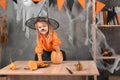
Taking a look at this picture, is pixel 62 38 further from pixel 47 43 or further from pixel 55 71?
pixel 55 71

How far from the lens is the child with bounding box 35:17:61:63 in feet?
10.4

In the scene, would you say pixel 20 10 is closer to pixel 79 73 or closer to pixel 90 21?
pixel 90 21

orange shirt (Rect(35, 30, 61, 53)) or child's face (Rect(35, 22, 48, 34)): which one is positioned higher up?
child's face (Rect(35, 22, 48, 34))

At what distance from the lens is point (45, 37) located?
3332 mm

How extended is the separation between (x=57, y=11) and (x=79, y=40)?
650mm

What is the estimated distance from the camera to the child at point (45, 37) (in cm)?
317

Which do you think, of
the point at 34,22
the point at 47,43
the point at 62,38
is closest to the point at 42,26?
the point at 34,22

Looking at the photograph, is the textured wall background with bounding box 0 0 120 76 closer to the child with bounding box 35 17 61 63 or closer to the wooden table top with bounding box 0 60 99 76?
the child with bounding box 35 17 61 63

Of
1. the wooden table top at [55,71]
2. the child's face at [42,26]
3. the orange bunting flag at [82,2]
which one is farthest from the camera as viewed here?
the orange bunting flag at [82,2]

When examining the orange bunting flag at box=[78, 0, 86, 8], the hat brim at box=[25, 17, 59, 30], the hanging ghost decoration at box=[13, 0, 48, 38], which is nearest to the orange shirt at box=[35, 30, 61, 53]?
the hat brim at box=[25, 17, 59, 30]

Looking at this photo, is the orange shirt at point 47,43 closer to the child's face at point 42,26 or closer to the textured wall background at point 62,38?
the child's face at point 42,26

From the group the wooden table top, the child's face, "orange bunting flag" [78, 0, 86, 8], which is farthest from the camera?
"orange bunting flag" [78, 0, 86, 8]

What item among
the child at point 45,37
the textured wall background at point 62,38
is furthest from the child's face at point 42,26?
the textured wall background at point 62,38

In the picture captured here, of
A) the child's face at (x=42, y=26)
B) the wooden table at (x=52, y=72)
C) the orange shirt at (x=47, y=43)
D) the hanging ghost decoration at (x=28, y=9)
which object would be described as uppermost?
the hanging ghost decoration at (x=28, y=9)
